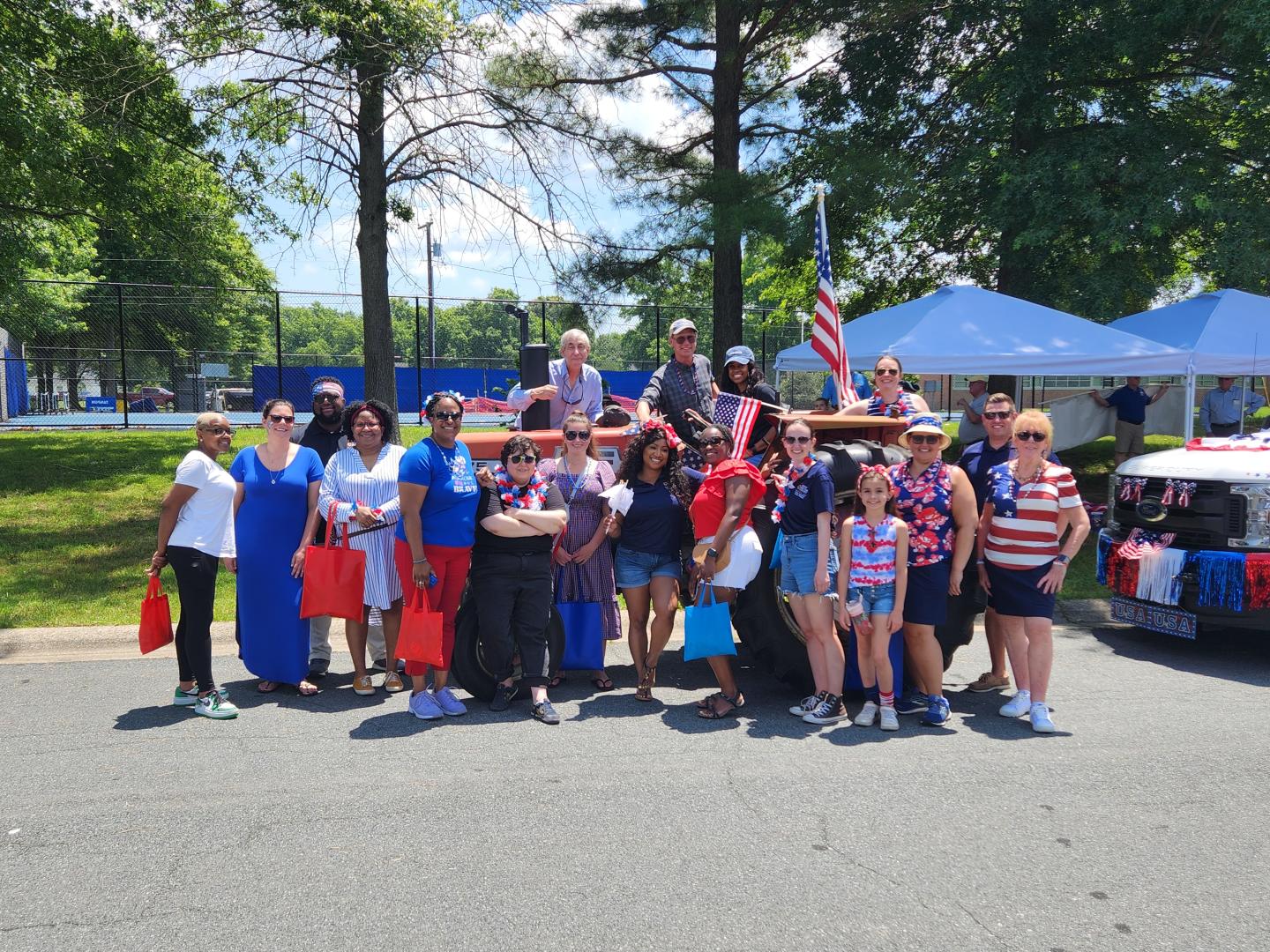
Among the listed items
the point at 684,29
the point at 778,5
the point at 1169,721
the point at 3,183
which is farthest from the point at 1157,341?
the point at 3,183

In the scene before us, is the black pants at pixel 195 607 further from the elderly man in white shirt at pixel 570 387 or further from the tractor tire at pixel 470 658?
the elderly man in white shirt at pixel 570 387

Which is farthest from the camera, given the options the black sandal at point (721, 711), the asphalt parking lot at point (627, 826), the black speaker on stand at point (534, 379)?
the black speaker on stand at point (534, 379)

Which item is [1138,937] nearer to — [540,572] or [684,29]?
[540,572]

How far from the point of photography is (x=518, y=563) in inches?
212

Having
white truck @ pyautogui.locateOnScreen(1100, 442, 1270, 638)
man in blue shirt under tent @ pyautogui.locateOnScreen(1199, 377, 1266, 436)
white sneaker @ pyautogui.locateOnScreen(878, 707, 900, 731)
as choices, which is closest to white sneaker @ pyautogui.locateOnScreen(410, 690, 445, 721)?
white sneaker @ pyautogui.locateOnScreen(878, 707, 900, 731)

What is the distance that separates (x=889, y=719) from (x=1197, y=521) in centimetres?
304

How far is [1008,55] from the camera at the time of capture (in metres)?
12.4

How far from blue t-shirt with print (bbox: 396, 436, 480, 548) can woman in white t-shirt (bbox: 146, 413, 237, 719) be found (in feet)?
3.42

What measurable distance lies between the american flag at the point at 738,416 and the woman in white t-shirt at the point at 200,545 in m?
2.97

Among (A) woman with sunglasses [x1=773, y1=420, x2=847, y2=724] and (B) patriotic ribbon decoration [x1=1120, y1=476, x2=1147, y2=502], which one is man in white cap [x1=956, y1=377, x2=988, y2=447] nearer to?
(B) patriotic ribbon decoration [x1=1120, y1=476, x2=1147, y2=502]

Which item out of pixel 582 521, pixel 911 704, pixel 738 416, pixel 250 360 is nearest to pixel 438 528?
pixel 582 521

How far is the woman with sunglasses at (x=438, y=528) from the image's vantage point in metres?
5.27

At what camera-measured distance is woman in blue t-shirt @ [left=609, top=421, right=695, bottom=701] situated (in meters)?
5.56

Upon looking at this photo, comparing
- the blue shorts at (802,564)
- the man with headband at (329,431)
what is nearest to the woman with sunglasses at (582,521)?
the blue shorts at (802,564)
